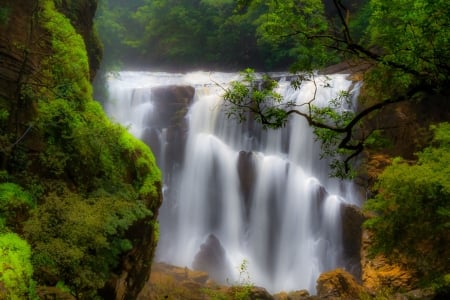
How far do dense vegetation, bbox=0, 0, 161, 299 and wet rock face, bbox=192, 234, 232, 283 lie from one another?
30.1 ft

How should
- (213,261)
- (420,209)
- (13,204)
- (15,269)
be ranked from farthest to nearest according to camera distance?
(213,261) < (420,209) < (13,204) < (15,269)

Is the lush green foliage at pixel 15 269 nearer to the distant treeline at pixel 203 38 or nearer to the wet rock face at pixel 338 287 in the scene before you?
the wet rock face at pixel 338 287

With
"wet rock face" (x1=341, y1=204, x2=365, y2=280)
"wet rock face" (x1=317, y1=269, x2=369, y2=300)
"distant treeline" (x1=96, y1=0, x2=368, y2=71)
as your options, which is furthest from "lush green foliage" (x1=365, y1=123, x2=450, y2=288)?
"distant treeline" (x1=96, y1=0, x2=368, y2=71)

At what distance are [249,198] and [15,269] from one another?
16.9m

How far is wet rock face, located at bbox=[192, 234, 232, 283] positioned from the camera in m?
17.8

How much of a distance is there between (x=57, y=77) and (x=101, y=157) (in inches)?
77.3

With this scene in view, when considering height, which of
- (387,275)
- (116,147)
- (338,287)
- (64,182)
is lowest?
(338,287)

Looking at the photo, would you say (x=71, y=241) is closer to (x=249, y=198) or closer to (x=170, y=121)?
(x=249, y=198)

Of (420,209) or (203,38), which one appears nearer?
(420,209)

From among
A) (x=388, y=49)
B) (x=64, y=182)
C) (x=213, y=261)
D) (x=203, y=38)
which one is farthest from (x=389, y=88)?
(x=203, y=38)

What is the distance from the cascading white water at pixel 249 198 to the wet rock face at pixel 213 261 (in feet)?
0.16

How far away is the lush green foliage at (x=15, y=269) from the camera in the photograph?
456cm

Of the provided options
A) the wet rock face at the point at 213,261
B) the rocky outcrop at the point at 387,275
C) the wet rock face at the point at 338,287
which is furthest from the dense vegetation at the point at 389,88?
the wet rock face at the point at 213,261

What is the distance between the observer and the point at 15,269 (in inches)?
189
